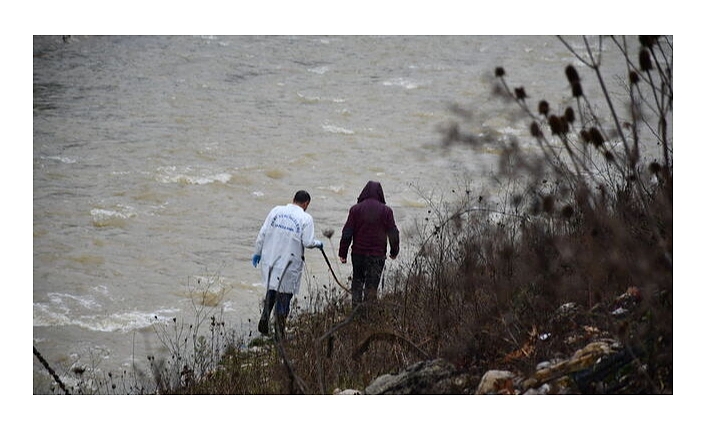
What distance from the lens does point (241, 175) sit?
58.8 ft

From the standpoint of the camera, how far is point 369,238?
8.72 meters

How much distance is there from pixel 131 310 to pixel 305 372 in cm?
520

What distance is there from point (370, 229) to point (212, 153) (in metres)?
10.6

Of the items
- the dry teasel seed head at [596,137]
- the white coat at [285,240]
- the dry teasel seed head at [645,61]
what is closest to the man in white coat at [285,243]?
the white coat at [285,240]

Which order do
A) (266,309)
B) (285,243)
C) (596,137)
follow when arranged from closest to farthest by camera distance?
(596,137)
(266,309)
(285,243)

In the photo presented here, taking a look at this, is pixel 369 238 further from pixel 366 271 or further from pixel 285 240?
pixel 285 240

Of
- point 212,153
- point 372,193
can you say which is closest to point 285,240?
point 372,193

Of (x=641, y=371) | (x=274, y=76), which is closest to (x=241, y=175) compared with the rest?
(x=274, y=76)

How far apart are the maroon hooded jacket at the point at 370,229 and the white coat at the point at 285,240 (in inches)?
17.2

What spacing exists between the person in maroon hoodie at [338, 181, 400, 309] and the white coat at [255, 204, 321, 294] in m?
0.44

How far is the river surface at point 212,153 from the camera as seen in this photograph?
11766 millimetres

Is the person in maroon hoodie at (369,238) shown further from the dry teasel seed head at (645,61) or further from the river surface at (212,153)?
the dry teasel seed head at (645,61)

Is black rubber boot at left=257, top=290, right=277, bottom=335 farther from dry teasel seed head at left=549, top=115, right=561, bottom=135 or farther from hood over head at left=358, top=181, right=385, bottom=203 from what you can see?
dry teasel seed head at left=549, top=115, right=561, bottom=135
